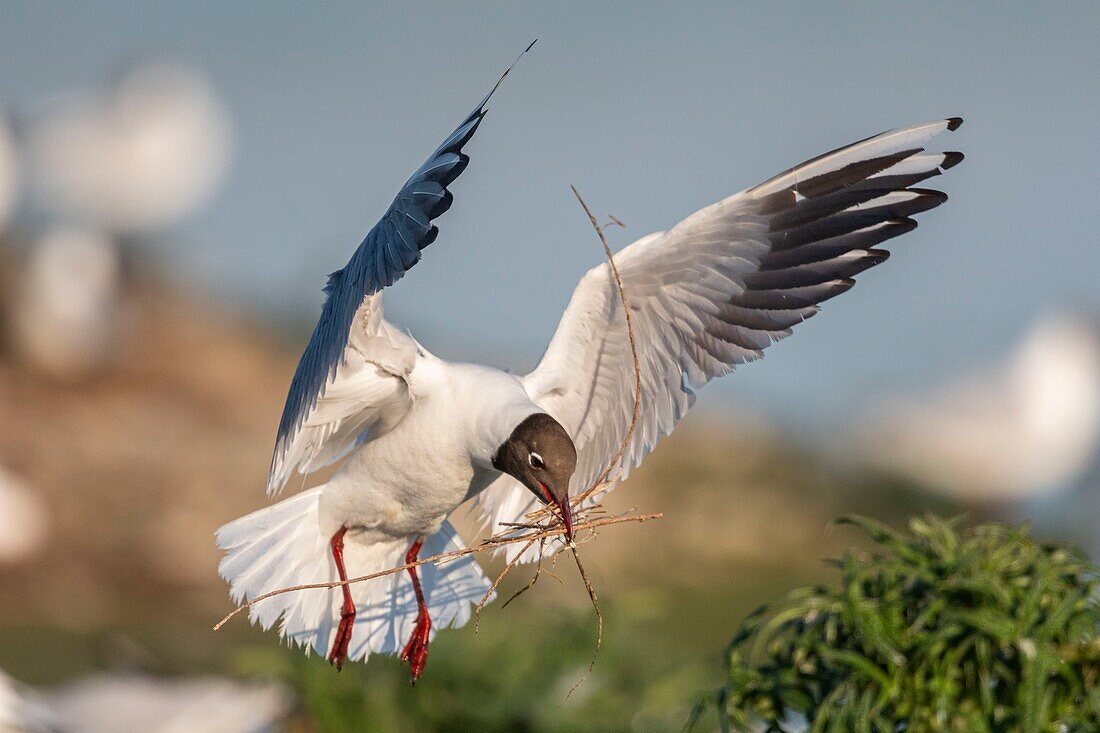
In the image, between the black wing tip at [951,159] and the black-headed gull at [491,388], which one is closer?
the black-headed gull at [491,388]

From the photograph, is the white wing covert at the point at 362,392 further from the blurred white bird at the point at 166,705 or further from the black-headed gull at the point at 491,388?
the blurred white bird at the point at 166,705

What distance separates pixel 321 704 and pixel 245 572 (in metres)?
0.60

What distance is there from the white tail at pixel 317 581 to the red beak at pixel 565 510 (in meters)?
0.56

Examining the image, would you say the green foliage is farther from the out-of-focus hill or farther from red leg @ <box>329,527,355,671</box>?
the out-of-focus hill

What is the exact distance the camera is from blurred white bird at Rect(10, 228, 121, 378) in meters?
7.62

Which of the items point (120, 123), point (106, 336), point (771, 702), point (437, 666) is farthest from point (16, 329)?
point (771, 702)

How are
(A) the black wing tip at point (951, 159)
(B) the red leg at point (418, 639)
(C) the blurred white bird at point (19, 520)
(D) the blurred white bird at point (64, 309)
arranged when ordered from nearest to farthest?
1. (A) the black wing tip at point (951, 159)
2. (B) the red leg at point (418, 639)
3. (C) the blurred white bird at point (19, 520)
4. (D) the blurred white bird at point (64, 309)

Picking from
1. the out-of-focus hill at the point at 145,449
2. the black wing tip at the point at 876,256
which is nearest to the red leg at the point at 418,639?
the black wing tip at the point at 876,256

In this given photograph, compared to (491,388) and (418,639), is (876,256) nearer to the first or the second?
(491,388)

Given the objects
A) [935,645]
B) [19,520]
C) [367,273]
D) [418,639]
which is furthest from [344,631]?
[19,520]

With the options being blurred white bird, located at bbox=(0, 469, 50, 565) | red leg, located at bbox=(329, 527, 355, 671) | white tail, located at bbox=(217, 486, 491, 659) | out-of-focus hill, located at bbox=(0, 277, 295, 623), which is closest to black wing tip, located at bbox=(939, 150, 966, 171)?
white tail, located at bbox=(217, 486, 491, 659)

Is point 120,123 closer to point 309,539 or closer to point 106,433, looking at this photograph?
point 106,433

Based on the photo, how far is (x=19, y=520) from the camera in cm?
646

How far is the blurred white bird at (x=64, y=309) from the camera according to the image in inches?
300
